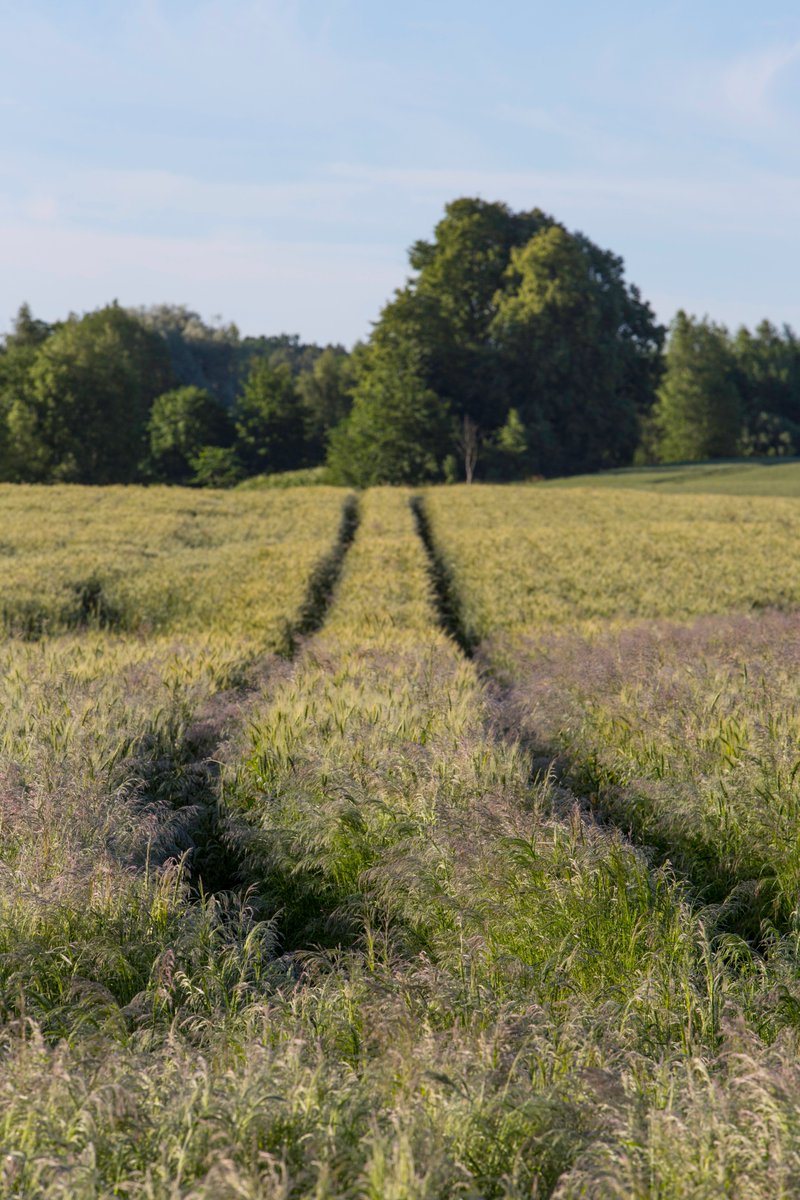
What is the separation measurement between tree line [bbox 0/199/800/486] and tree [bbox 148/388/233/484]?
12 centimetres

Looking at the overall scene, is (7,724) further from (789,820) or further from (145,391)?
(145,391)

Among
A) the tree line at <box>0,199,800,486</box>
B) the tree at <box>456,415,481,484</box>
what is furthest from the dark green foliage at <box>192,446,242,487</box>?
the tree at <box>456,415,481,484</box>

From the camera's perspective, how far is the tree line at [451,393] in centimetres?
6216

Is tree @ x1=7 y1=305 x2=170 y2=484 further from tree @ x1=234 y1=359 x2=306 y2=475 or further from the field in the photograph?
the field

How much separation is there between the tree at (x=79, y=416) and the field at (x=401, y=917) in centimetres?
5738

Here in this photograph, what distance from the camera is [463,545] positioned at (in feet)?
77.8

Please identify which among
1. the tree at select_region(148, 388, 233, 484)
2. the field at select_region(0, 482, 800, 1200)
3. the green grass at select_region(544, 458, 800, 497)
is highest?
the tree at select_region(148, 388, 233, 484)

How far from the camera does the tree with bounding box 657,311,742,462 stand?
75.8 metres

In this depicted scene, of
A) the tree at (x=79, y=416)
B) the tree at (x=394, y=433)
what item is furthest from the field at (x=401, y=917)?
the tree at (x=79, y=416)

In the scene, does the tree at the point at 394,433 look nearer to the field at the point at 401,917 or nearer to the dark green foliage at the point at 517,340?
the dark green foliage at the point at 517,340

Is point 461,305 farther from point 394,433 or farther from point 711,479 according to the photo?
point 711,479

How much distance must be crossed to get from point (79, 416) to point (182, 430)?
660 cm

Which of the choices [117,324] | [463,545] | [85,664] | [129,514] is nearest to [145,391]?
[117,324]

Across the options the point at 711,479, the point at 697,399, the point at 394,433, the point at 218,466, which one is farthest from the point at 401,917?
the point at 697,399
